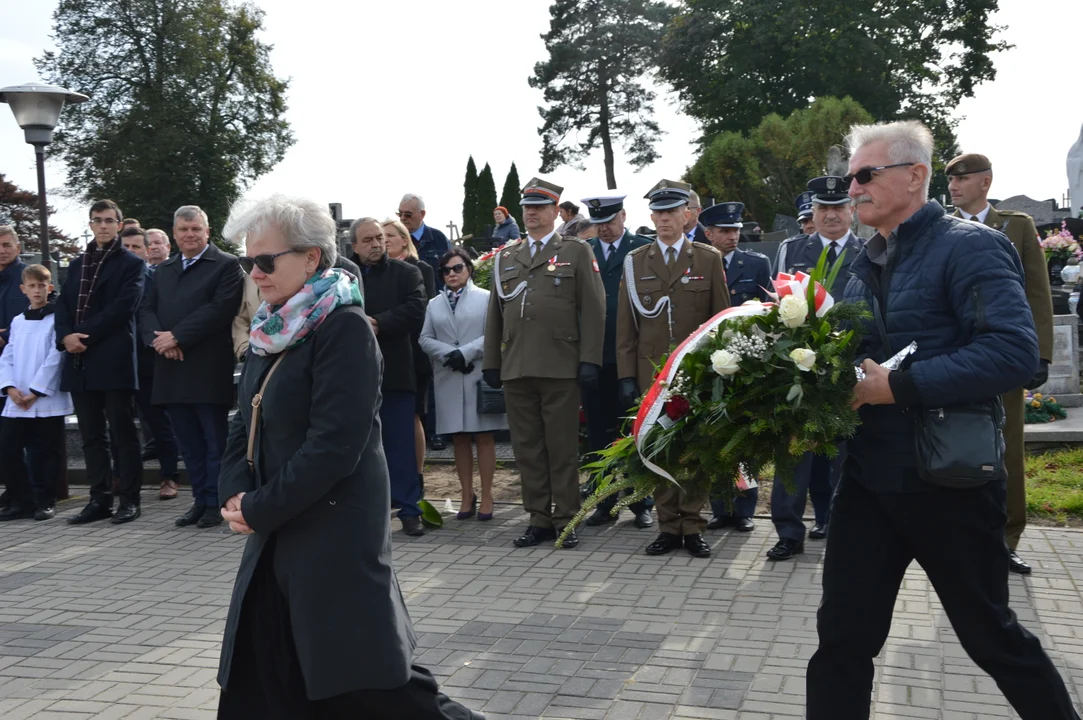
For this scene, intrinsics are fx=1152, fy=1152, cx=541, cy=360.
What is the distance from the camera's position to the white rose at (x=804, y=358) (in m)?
3.42

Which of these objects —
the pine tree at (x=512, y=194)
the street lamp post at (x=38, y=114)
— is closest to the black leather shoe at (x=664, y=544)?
the street lamp post at (x=38, y=114)

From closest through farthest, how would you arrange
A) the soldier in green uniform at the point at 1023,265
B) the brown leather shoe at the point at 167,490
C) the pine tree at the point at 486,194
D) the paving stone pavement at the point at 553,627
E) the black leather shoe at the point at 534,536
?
the paving stone pavement at the point at 553,627
the soldier in green uniform at the point at 1023,265
the black leather shoe at the point at 534,536
the brown leather shoe at the point at 167,490
the pine tree at the point at 486,194

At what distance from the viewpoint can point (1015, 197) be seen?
25016 millimetres

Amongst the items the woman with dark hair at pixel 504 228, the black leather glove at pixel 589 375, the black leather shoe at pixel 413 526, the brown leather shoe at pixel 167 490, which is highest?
the woman with dark hair at pixel 504 228

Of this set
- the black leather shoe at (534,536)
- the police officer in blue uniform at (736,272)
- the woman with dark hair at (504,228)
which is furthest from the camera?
the woman with dark hair at (504,228)

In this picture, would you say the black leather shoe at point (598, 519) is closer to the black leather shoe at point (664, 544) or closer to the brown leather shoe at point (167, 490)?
the black leather shoe at point (664, 544)

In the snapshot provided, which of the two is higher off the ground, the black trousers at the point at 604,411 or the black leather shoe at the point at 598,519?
the black trousers at the point at 604,411

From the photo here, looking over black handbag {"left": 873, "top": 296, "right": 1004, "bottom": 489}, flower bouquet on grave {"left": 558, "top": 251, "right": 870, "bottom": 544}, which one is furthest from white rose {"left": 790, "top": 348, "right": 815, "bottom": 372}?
black handbag {"left": 873, "top": 296, "right": 1004, "bottom": 489}

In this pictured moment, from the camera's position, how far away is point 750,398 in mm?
3555

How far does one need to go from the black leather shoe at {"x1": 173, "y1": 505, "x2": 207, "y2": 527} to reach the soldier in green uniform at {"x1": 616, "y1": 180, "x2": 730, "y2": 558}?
11.2 ft

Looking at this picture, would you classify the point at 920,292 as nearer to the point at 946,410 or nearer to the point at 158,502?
the point at 946,410

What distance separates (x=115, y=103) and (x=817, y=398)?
47.6 metres

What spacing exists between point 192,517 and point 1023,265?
19.9 feet

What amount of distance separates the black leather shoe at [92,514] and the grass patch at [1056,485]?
692 centimetres
